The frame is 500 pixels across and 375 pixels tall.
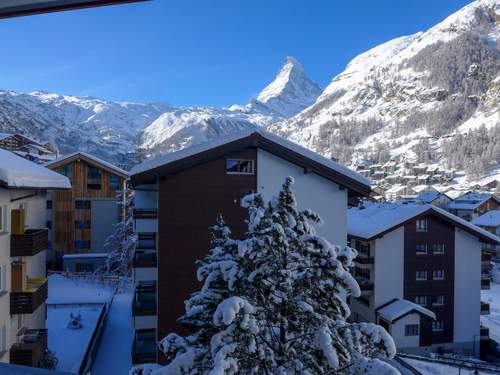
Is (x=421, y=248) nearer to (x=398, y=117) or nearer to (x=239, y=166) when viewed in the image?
(x=239, y=166)

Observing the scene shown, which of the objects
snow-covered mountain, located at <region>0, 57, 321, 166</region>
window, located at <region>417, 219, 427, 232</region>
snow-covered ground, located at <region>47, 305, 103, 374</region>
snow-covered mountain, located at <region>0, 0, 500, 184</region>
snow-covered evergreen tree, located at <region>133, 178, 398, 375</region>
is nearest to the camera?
snow-covered evergreen tree, located at <region>133, 178, 398, 375</region>

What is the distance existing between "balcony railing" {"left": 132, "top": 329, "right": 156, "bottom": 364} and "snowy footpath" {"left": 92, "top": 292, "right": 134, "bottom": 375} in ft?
7.86

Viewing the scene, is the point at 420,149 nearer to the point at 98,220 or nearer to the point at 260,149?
the point at 98,220

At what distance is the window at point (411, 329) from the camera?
17.4 m

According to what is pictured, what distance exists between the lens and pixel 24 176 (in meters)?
9.24

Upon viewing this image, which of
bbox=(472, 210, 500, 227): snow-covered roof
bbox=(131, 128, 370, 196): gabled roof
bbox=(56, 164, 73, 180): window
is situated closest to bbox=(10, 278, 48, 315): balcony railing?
bbox=(131, 128, 370, 196): gabled roof

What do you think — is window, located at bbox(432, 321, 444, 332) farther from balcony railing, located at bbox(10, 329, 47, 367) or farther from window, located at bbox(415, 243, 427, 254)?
balcony railing, located at bbox(10, 329, 47, 367)

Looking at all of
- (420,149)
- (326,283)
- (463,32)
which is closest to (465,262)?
(326,283)

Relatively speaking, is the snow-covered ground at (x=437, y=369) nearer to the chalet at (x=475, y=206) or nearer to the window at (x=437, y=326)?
the window at (x=437, y=326)

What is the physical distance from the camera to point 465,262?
62.7ft

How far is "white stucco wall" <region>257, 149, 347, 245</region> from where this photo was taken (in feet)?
38.3

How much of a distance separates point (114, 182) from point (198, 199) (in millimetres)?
18579

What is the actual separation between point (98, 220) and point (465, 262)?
2397 cm

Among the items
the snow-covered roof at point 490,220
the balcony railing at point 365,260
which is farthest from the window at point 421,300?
the snow-covered roof at point 490,220
